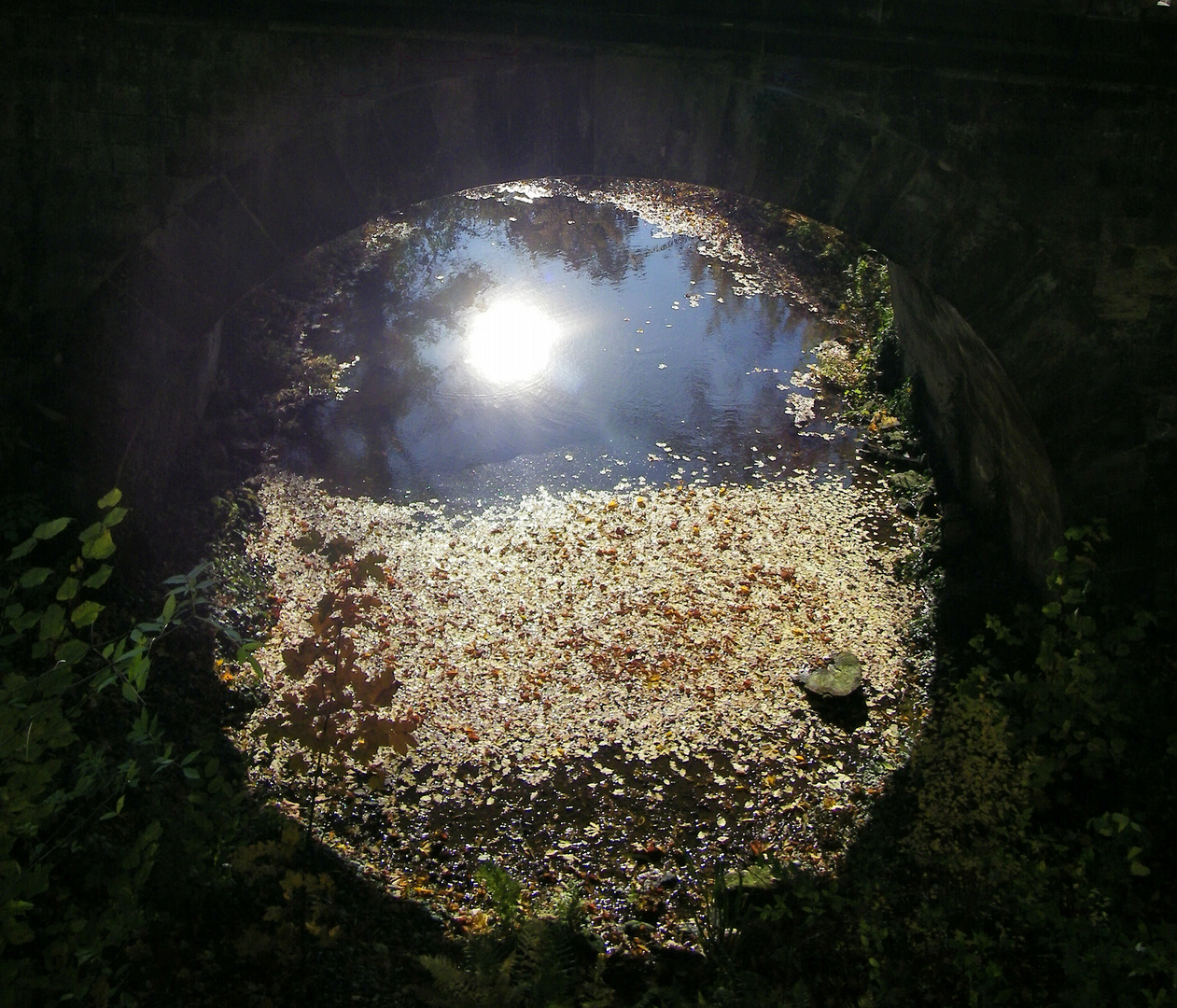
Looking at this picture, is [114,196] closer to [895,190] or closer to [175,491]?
[175,491]

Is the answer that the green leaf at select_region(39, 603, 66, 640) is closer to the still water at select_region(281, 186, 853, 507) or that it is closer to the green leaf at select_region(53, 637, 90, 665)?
the green leaf at select_region(53, 637, 90, 665)

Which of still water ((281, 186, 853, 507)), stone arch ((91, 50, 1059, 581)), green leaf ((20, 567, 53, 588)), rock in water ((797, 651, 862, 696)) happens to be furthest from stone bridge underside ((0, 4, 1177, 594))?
green leaf ((20, 567, 53, 588))

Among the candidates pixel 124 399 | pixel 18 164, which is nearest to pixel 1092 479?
pixel 124 399

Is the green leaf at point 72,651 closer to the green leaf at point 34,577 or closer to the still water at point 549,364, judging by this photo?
the green leaf at point 34,577

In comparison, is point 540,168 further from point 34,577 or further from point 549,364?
point 549,364

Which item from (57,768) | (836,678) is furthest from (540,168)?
(57,768)

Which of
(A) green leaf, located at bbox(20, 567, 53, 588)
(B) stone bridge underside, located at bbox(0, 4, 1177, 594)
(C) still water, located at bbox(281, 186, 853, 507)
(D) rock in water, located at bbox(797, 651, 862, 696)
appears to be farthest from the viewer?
(C) still water, located at bbox(281, 186, 853, 507)
